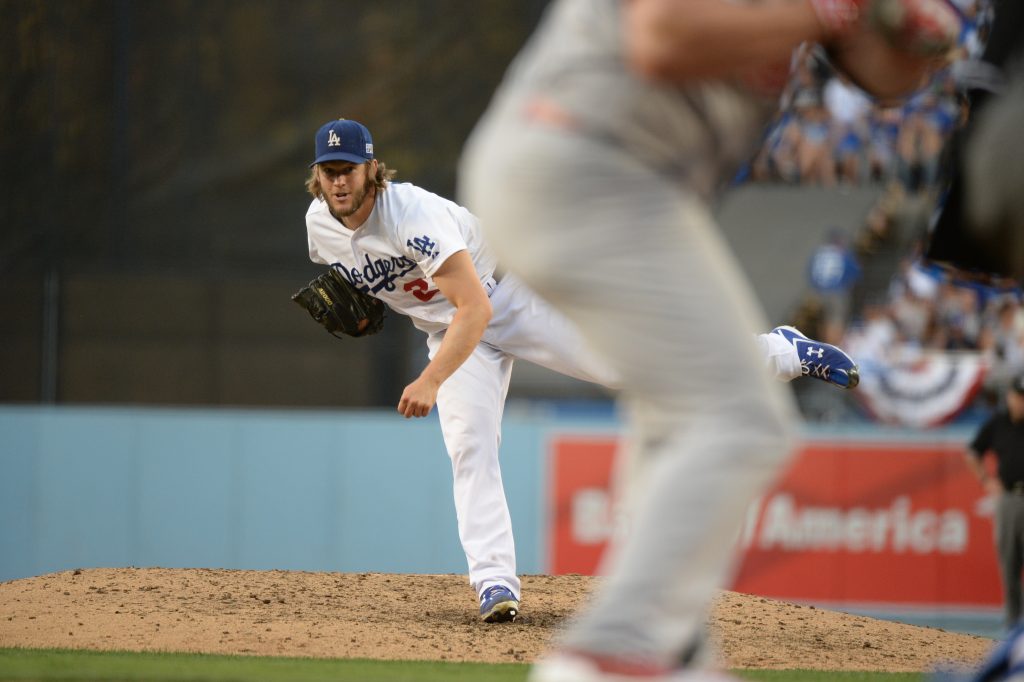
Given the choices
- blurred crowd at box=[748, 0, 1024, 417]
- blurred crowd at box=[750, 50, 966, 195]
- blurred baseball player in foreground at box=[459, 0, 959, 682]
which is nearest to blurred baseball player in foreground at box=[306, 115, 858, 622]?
blurred baseball player in foreground at box=[459, 0, 959, 682]

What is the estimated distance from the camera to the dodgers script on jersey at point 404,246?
507 centimetres

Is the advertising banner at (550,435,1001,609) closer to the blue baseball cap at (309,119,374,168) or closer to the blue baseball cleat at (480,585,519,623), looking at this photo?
the blue baseball cleat at (480,585,519,623)

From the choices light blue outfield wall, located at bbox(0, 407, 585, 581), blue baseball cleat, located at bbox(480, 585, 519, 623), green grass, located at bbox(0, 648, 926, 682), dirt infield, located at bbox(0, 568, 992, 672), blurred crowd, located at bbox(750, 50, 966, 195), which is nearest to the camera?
green grass, located at bbox(0, 648, 926, 682)

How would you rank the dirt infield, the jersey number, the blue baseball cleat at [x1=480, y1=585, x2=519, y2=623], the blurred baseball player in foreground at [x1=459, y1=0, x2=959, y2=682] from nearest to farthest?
the blurred baseball player in foreground at [x1=459, y1=0, x2=959, y2=682] → the dirt infield → the blue baseball cleat at [x1=480, y1=585, x2=519, y2=623] → the jersey number

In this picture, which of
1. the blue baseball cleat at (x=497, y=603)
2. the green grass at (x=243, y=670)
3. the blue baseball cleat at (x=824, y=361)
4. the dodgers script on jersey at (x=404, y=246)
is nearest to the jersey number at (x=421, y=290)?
the dodgers script on jersey at (x=404, y=246)

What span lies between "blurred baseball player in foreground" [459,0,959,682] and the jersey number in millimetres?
2993

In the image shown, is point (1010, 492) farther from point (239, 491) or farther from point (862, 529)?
point (239, 491)

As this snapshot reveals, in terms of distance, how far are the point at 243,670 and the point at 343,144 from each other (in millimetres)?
2134

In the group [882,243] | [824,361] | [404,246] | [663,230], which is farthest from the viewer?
[882,243]

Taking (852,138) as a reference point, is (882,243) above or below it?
below

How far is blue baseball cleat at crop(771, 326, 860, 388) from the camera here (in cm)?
561

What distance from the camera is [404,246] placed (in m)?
5.16

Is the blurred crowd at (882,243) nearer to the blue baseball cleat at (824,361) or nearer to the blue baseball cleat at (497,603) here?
the blue baseball cleat at (824,361)

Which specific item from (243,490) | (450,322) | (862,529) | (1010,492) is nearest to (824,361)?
(450,322)
